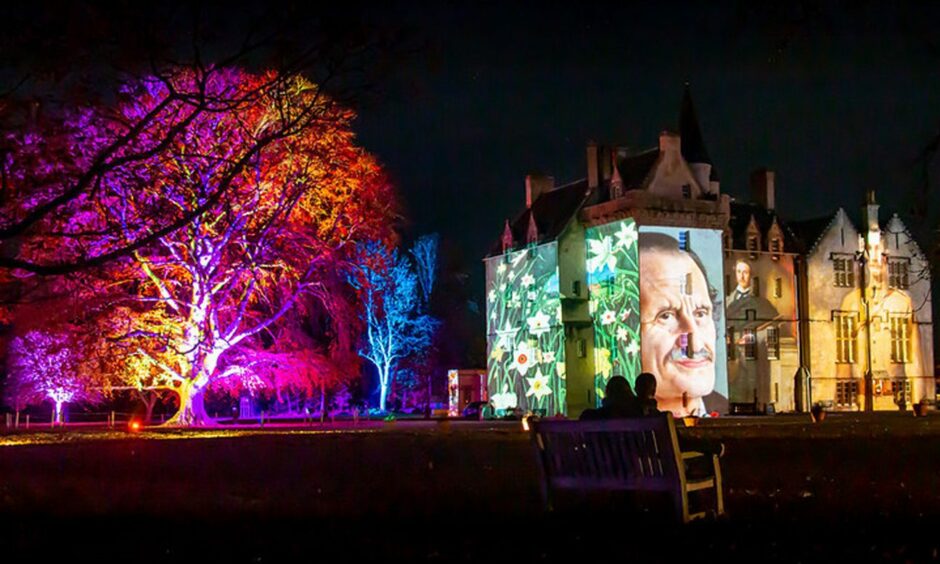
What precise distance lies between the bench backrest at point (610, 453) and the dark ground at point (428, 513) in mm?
367

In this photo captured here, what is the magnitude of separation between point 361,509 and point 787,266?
62.5m

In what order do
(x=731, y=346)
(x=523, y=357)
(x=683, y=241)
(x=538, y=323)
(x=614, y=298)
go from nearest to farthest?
(x=614, y=298) < (x=683, y=241) < (x=538, y=323) < (x=523, y=357) < (x=731, y=346)

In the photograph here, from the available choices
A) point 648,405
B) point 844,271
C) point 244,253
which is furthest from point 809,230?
point 648,405

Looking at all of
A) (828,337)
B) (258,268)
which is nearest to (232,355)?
(258,268)

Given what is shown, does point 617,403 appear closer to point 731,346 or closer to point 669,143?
point 669,143

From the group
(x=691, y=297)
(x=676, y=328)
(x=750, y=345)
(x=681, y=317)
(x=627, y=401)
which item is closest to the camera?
(x=627, y=401)

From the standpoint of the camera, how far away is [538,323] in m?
64.8

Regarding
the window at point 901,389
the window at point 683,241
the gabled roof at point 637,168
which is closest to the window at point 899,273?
the window at point 901,389

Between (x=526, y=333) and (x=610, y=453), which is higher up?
(x=526, y=333)

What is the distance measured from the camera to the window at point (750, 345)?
67.5m

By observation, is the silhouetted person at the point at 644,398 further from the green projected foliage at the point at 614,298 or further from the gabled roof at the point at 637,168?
the gabled roof at the point at 637,168

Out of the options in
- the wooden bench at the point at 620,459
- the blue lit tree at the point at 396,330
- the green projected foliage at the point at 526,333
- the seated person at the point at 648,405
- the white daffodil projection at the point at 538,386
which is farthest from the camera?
the blue lit tree at the point at 396,330

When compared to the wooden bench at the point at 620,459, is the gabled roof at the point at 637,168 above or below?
above

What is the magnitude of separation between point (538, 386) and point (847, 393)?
830 inches
